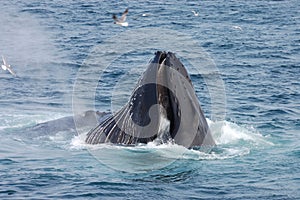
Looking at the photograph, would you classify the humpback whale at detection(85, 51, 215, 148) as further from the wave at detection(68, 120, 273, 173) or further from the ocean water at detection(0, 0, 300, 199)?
the ocean water at detection(0, 0, 300, 199)

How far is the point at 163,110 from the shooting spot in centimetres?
1523

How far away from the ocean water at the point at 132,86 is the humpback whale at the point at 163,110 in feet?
0.95

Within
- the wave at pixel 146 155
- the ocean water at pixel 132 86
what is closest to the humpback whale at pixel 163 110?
the wave at pixel 146 155

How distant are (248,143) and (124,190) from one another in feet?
17.9

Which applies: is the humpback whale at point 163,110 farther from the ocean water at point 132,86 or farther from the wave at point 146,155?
the ocean water at point 132,86

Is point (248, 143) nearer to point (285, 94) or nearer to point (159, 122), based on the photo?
point (159, 122)

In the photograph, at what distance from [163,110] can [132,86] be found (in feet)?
45.2

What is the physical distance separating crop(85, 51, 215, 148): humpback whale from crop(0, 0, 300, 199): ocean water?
29cm

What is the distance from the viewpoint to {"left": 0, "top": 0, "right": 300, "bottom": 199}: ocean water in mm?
14594

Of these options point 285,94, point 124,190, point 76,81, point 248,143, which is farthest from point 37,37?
point 124,190

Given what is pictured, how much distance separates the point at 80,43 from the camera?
38406mm

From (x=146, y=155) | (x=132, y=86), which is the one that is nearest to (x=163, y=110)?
(x=146, y=155)

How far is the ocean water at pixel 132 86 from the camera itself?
47.9 feet

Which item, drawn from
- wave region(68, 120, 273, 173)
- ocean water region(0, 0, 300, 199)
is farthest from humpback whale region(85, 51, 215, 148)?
ocean water region(0, 0, 300, 199)
